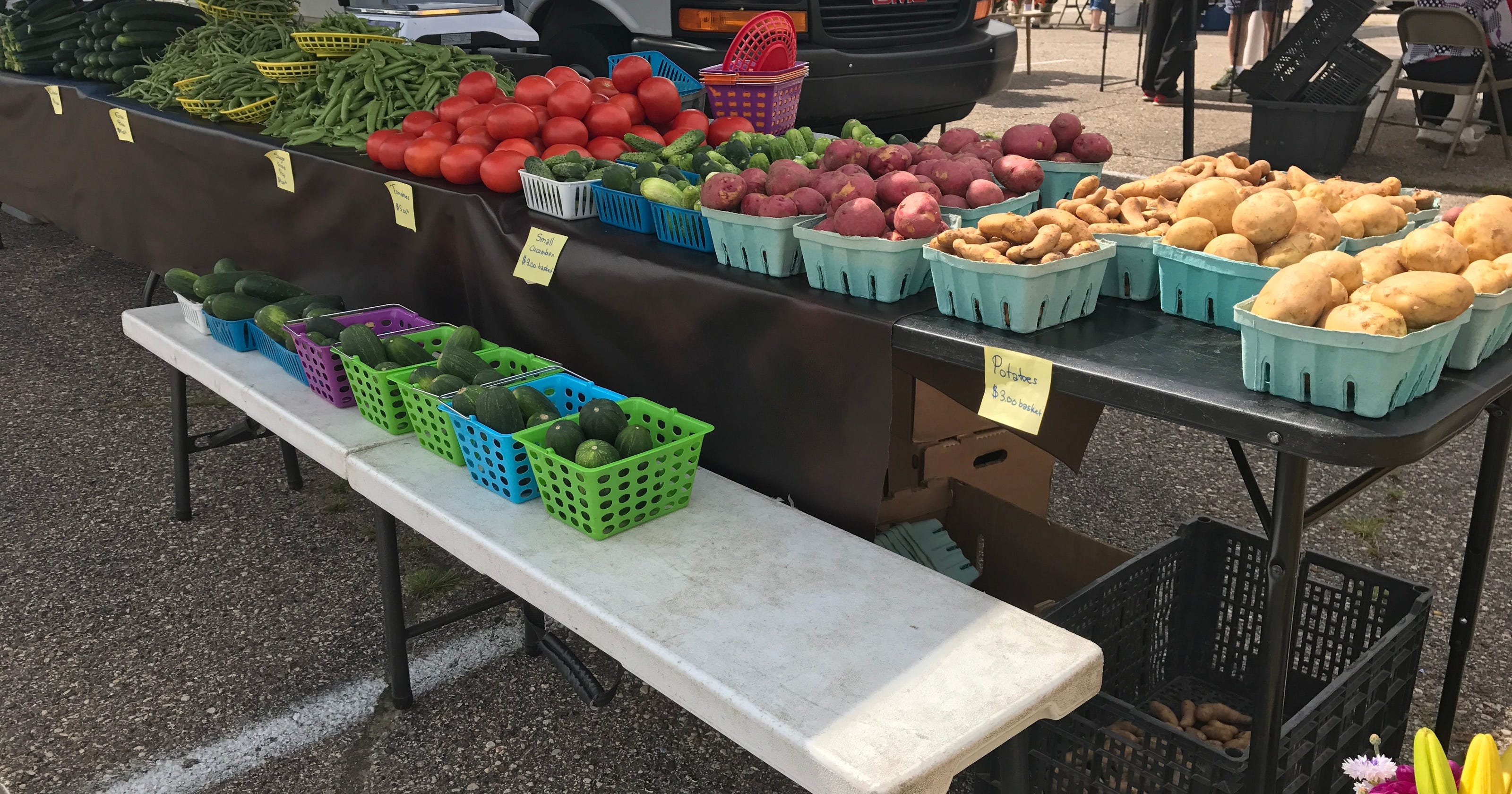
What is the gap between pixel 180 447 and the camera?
11.4ft

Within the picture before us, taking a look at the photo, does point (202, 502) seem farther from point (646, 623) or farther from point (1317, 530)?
point (1317, 530)

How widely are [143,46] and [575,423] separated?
→ 4197 millimetres

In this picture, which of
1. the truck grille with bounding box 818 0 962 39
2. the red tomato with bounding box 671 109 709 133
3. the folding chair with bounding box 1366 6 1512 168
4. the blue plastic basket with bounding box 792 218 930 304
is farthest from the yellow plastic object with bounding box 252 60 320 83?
the folding chair with bounding box 1366 6 1512 168

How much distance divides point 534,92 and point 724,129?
2.04 feet

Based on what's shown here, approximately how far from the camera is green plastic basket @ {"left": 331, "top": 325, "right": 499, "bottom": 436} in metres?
2.42

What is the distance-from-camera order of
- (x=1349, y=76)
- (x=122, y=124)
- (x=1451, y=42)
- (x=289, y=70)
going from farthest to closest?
(x=1451, y=42), (x=1349, y=76), (x=122, y=124), (x=289, y=70)

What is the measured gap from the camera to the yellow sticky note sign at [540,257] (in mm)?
2674

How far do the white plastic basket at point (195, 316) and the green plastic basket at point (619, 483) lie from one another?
1.55 meters

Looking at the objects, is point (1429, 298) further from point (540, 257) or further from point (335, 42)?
point (335, 42)

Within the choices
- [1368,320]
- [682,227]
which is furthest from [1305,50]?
[1368,320]

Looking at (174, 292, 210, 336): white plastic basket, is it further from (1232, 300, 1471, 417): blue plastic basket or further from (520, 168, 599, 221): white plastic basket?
(1232, 300, 1471, 417): blue plastic basket

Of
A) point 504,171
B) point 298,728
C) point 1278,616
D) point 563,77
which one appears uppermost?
point 563,77

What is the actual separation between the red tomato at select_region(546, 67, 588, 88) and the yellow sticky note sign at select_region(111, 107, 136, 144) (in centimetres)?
207

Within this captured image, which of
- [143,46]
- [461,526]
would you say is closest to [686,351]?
[461,526]
